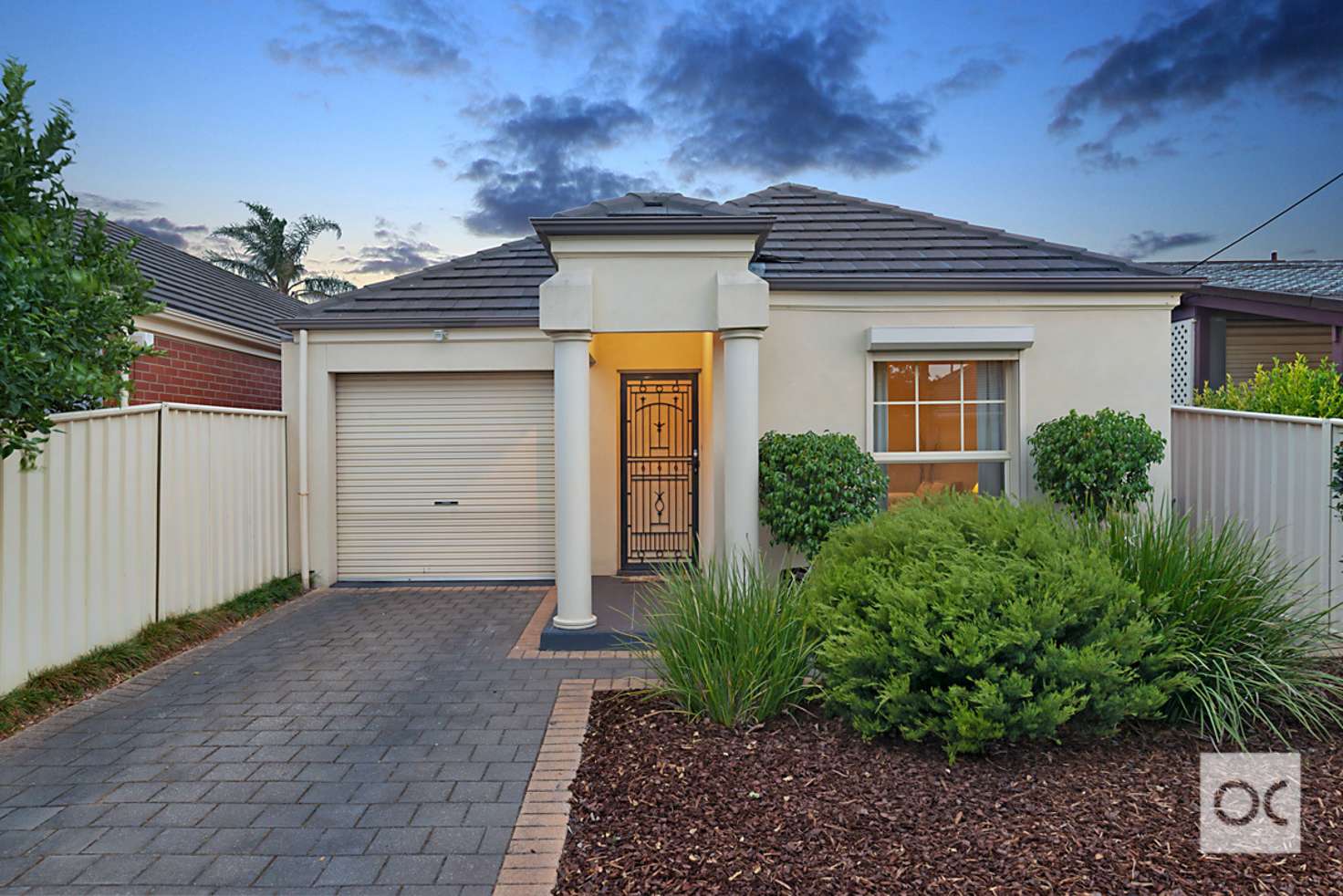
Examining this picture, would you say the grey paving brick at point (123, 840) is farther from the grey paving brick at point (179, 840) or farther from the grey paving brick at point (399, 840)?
the grey paving brick at point (399, 840)

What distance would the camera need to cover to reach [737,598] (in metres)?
4.27

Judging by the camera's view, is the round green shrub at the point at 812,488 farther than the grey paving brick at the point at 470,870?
Yes

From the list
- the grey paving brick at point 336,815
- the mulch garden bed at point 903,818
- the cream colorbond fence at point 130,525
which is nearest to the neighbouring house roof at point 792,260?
the cream colorbond fence at point 130,525

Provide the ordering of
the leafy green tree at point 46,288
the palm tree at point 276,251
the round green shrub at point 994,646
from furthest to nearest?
the palm tree at point 276,251
the leafy green tree at point 46,288
the round green shrub at point 994,646

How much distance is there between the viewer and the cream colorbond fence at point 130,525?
497cm

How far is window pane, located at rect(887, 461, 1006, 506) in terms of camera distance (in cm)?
779

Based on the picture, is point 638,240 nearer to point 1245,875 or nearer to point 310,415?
point 310,415

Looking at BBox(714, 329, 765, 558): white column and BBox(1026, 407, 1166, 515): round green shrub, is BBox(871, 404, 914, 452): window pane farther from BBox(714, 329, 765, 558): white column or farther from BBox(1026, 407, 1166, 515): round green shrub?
BBox(714, 329, 765, 558): white column

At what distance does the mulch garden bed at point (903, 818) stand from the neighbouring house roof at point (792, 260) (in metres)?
4.36

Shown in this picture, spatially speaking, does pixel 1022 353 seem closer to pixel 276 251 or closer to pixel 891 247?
pixel 891 247

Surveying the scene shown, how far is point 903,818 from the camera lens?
3.09 metres

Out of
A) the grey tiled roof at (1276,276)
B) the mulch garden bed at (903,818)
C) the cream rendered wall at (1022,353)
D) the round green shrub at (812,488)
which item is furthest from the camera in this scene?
the grey tiled roof at (1276,276)

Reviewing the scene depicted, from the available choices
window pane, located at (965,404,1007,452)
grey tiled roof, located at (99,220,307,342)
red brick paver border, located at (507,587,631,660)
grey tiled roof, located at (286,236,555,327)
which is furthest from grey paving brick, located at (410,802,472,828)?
grey tiled roof, located at (99,220,307,342)

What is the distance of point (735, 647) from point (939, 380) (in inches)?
186
